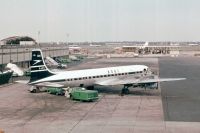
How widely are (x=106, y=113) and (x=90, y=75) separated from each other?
18.1 metres

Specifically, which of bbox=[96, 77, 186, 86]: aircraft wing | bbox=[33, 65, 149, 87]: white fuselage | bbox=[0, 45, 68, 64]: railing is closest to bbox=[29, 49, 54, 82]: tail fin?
bbox=[33, 65, 149, 87]: white fuselage

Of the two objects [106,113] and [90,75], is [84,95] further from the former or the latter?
[106,113]

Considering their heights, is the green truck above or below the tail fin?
below

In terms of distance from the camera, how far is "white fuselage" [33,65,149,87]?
2414 inches

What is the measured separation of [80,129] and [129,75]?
30031 millimetres

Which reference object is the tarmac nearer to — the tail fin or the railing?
the tail fin

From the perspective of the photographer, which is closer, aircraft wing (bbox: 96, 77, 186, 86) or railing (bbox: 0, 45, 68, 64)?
aircraft wing (bbox: 96, 77, 186, 86)

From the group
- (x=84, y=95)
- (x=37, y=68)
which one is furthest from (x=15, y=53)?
(x=84, y=95)

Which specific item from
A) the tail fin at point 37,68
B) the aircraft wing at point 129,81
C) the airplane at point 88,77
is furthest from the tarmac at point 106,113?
the tail fin at point 37,68

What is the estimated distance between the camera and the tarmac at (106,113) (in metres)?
38.6

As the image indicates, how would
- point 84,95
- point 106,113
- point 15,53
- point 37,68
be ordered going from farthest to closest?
point 15,53, point 37,68, point 84,95, point 106,113

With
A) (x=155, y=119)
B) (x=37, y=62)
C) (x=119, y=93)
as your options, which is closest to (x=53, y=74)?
(x=37, y=62)

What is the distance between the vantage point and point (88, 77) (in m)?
63.6

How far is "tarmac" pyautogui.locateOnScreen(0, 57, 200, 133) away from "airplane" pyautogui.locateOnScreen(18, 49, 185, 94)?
2.23m
